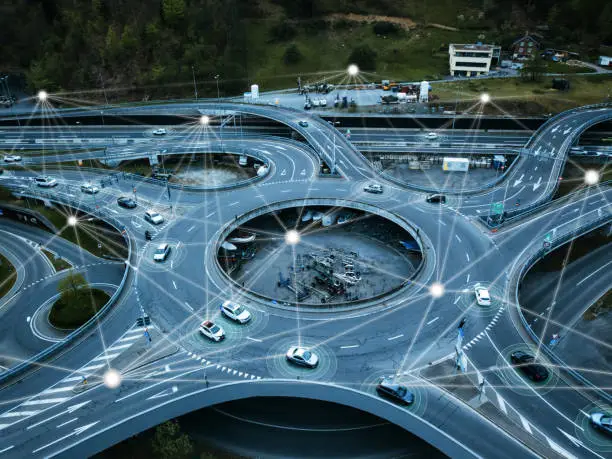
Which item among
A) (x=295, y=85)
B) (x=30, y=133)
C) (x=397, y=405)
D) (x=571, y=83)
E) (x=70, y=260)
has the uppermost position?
(x=295, y=85)

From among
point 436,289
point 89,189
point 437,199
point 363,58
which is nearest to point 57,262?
point 89,189

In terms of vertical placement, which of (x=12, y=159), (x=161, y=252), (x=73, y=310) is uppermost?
(x=12, y=159)

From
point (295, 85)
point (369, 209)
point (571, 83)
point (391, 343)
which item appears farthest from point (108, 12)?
point (391, 343)

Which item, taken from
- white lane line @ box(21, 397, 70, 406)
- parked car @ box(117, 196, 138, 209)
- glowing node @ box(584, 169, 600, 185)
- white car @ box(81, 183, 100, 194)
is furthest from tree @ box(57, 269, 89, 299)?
glowing node @ box(584, 169, 600, 185)

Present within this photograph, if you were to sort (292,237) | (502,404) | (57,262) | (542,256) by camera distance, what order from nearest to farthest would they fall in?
(502,404)
(542,256)
(292,237)
(57,262)

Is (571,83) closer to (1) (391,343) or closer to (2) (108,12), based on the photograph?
(1) (391,343)

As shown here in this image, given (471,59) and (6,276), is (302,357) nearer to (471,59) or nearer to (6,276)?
(6,276)
